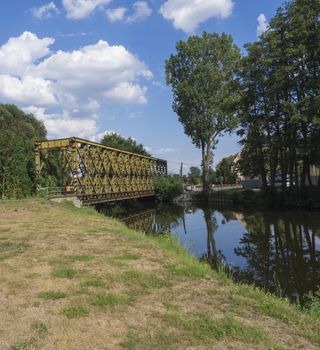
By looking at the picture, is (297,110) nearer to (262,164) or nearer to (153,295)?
(262,164)

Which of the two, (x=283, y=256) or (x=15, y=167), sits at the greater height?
(x=15, y=167)

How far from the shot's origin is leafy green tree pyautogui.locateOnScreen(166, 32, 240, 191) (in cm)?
4278

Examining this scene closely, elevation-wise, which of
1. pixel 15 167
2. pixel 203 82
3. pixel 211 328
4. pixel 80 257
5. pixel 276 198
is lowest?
pixel 211 328

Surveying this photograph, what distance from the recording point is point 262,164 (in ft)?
122

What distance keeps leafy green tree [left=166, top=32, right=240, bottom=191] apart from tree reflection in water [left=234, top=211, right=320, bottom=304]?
21.6 metres

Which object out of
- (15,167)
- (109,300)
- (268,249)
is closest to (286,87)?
(268,249)

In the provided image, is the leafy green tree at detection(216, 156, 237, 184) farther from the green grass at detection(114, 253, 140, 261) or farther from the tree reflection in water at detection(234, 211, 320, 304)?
the green grass at detection(114, 253, 140, 261)

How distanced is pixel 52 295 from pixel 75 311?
814 mm

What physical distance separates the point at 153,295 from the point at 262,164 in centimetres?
3320

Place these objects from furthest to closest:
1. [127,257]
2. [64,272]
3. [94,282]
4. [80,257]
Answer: [127,257]
[80,257]
[64,272]
[94,282]

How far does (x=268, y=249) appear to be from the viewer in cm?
1520

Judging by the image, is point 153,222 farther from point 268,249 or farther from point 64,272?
point 64,272

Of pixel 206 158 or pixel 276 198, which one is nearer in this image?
pixel 276 198

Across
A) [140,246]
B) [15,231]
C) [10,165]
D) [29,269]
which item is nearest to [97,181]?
[10,165]
